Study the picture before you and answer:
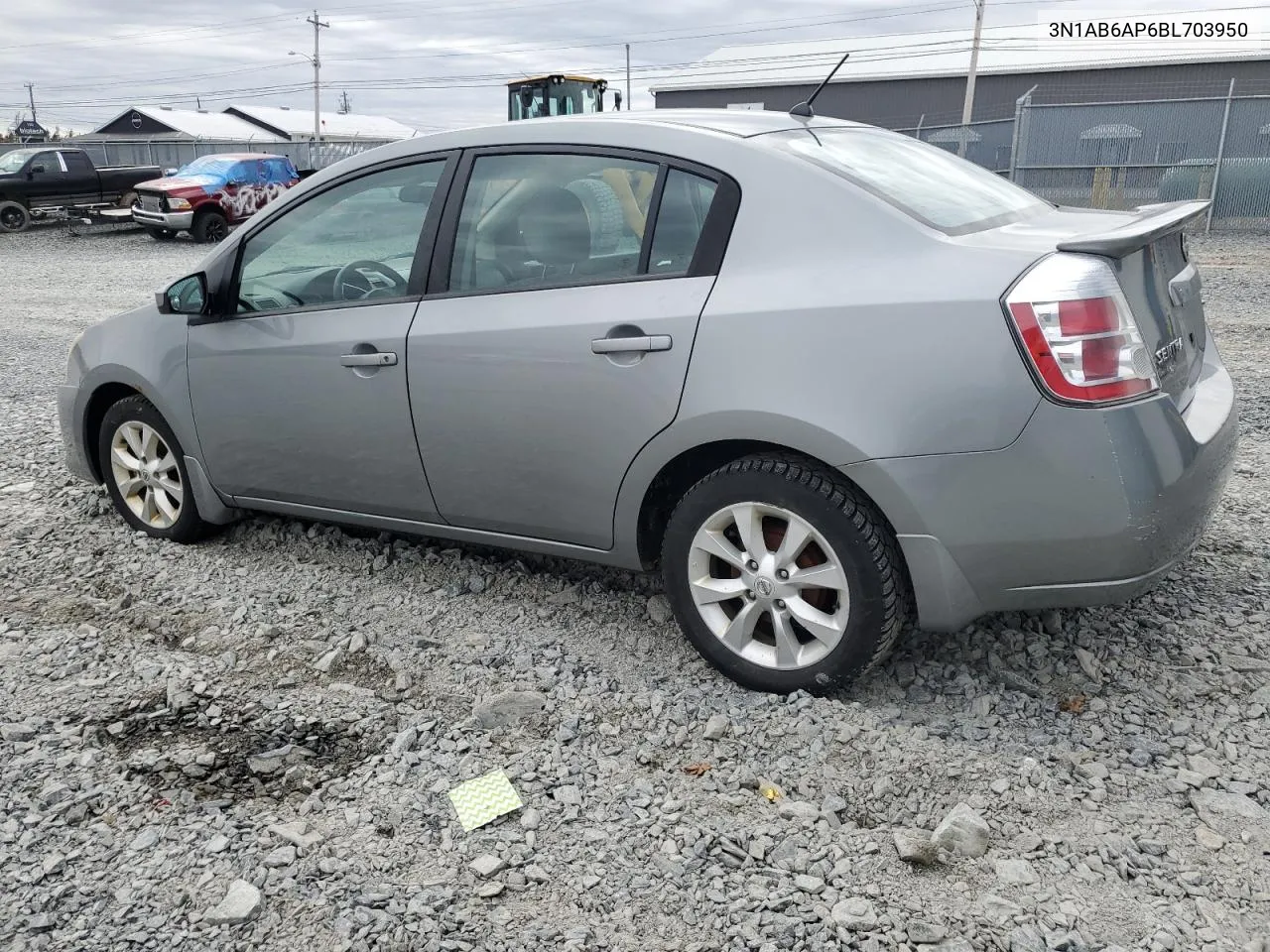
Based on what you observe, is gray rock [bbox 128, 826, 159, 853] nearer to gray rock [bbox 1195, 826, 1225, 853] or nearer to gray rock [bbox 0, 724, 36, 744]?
gray rock [bbox 0, 724, 36, 744]

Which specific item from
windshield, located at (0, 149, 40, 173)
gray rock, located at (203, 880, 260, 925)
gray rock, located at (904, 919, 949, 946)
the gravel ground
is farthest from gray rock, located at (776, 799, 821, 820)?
windshield, located at (0, 149, 40, 173)

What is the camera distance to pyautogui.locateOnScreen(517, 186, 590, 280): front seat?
139 inches

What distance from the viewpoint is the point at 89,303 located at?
44.7 feet

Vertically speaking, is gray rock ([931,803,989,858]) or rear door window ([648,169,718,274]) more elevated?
rear door window ([648,169,718,274])

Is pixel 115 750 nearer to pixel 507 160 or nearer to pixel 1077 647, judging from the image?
pixel 507 160

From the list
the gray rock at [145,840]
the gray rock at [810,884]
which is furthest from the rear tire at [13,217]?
the gray rock at [810,884]

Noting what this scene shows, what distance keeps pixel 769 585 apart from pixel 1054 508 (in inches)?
32.5

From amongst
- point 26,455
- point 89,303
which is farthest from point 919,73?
point 26,455

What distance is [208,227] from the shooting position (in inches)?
845

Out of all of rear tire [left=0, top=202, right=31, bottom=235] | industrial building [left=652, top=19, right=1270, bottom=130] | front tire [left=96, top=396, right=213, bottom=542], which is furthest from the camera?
industrial building [left=652, top=19, right=1270, bottom=130]

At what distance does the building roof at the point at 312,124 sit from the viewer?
208 ft

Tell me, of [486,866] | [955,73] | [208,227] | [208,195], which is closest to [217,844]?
[486,866]

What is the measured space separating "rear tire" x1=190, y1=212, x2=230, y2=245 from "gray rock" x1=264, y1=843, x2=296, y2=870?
20.7 meters

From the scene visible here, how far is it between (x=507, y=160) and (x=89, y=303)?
38.7 feet
